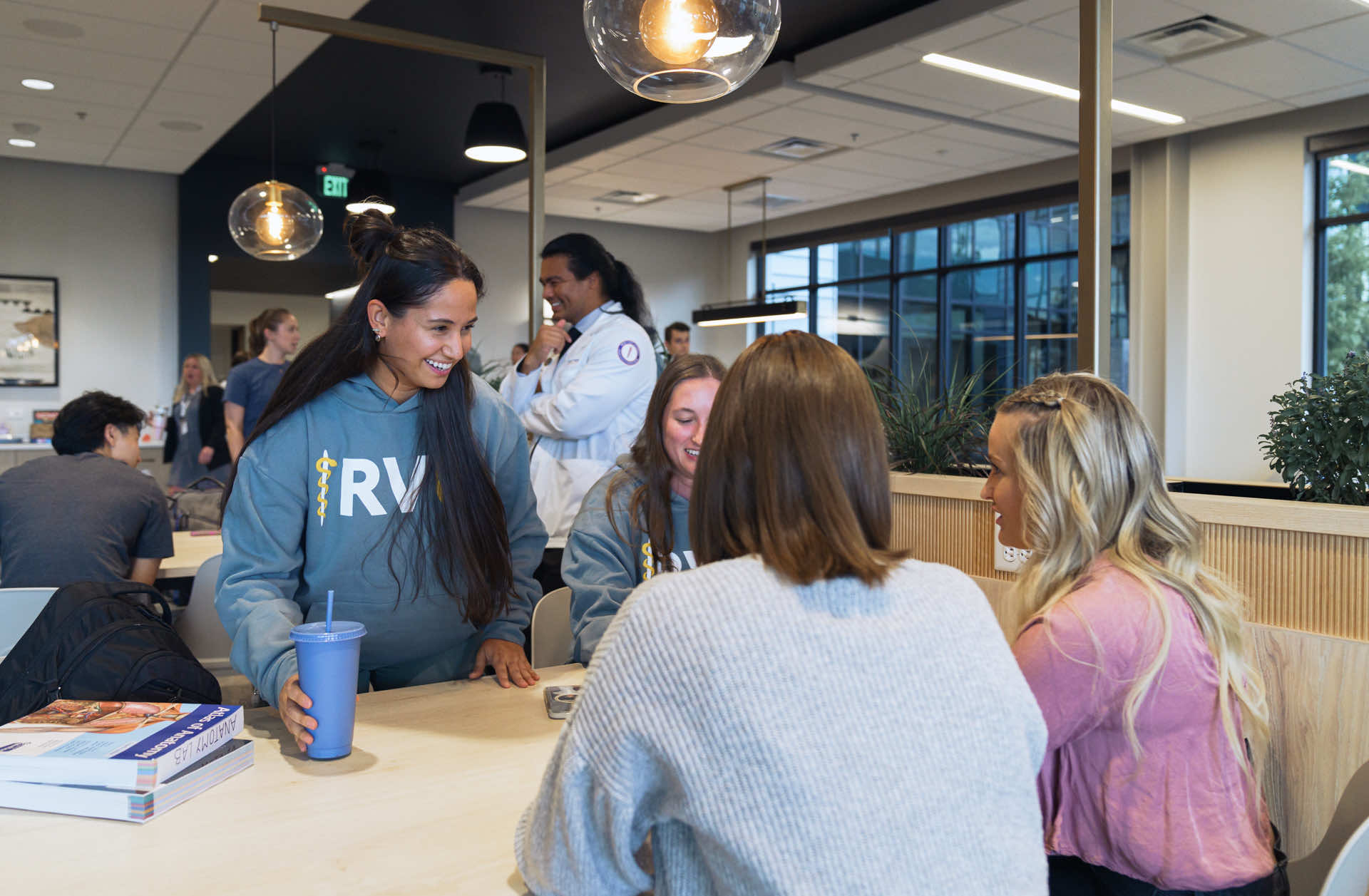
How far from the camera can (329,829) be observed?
3.49 feet

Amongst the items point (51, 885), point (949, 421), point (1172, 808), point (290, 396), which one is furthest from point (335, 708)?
point (949, 421)

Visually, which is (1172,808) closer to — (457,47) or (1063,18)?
(457,47)

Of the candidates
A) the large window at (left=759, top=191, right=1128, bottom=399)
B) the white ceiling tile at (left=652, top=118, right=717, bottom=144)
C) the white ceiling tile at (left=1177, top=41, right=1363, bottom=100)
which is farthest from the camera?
the large window at (left=759, top=191, right=1128, bottom=399)

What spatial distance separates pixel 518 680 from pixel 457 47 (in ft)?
7.00

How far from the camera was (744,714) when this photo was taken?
0.77 m

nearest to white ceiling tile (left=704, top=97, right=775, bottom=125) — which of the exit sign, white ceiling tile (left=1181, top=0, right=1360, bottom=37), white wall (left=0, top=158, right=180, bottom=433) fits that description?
white ceiling tile (left=1181, top=0, right=1360, bottom=37)

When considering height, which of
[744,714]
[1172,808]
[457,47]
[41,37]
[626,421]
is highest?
[41,37]

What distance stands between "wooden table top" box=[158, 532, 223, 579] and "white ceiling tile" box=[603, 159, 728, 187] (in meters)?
4.98

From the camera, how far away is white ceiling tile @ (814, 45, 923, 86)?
17.1 feet

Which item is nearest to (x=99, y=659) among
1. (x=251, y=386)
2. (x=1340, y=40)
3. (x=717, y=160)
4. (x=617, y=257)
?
(x=251, y=386)

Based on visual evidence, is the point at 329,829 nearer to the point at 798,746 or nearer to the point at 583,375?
the point at 798,746

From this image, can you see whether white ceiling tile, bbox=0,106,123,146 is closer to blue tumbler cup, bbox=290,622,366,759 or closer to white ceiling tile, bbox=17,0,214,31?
white ceiling tile, bbox=17,0,214,31

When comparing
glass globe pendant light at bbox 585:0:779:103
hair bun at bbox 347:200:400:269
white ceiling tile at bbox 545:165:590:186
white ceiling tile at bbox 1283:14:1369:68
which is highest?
white ceiling tile at bbox 545:165:590:186

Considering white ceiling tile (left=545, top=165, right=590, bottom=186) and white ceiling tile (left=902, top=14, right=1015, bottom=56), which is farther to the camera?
white ceiling tile (left=545, top=165, right=590, bottom=186)
